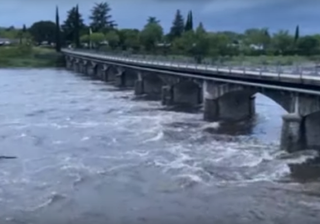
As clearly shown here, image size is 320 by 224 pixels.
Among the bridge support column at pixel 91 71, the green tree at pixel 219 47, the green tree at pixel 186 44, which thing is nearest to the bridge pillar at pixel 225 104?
the green tree at pixel 219 47

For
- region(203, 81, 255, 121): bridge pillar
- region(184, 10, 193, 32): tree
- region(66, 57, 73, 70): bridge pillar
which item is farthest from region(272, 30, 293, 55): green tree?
region(203, 81, 255, 121): bridge pillar

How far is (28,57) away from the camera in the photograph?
15975 centimetres

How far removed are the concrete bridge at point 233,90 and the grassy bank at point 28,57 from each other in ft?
188

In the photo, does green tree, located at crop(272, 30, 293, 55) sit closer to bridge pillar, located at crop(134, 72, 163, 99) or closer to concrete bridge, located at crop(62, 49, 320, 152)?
concrete bridge, located at crop(62, 49, 320, 152)

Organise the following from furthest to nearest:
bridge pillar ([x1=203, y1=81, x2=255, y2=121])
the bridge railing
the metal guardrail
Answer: bridge pillar ([x1=203, y1=81, x2=255, y2=121]), the bridge railing, the metal guardrail

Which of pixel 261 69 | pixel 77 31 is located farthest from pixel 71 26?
pixel 261 69

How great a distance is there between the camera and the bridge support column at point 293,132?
38625mm

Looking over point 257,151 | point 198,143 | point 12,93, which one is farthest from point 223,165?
point 12,93

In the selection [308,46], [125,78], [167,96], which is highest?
[308,46]

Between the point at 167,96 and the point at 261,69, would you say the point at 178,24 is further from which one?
the point at 261,69

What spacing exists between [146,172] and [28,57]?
131 metres

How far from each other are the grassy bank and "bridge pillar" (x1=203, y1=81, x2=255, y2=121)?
332ft

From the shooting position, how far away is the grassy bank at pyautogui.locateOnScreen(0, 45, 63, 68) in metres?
153

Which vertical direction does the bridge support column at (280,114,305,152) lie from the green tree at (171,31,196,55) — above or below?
below
